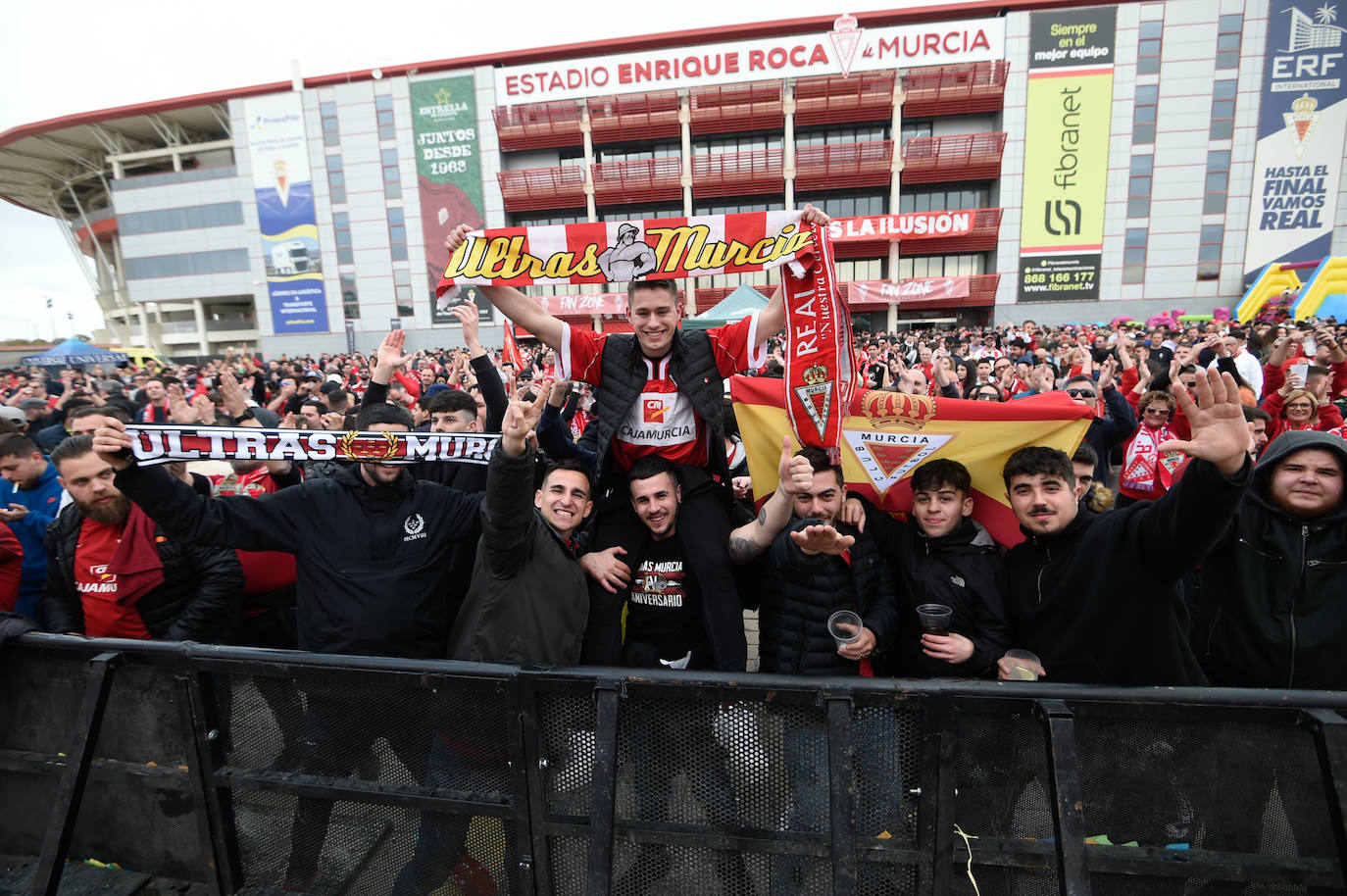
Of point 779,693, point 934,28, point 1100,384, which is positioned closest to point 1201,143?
point 934,28

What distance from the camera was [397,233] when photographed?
3662 cm

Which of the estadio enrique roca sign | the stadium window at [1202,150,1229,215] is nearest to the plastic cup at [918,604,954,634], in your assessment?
the estadio enrique roca sign

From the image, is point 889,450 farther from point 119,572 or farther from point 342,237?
point 342,237

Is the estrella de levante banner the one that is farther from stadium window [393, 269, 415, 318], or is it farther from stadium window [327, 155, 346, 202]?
stadium window [327, 155, 346, 202]

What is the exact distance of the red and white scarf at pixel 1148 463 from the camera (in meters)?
4.95

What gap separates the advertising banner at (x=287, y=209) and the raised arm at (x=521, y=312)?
41360mm

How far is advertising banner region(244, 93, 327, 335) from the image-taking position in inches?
1476

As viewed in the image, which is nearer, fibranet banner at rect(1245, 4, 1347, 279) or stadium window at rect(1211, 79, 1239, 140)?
fibranet banner at rect(1245, 4, 1347, 279)

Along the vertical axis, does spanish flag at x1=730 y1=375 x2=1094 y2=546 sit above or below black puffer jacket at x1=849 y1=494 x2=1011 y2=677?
above

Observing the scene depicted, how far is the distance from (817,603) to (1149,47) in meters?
42.4

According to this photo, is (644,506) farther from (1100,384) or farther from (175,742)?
(1100,384)

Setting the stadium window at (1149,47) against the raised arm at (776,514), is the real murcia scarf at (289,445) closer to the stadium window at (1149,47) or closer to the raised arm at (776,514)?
the raised arm at (776,514)

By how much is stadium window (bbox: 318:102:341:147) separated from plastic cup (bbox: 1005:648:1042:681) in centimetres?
4551

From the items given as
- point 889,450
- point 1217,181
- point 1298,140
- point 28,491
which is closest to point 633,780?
point 889,450
